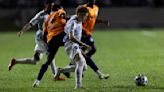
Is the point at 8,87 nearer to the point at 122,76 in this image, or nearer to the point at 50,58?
the point at 50,58

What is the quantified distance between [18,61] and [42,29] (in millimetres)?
1673

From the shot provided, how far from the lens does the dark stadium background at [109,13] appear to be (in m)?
55.8

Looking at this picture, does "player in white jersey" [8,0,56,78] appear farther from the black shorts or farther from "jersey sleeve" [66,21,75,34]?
"jersey sleeve" [66,21,75,34]

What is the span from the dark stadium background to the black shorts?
126 feet

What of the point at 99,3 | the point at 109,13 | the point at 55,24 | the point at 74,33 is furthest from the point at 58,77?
the point at 99,3

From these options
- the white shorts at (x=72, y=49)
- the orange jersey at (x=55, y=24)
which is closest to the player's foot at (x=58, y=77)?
the orange jersey at (x=55, y=24)

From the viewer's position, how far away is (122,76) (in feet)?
62.2

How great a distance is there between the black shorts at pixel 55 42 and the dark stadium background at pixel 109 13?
3840cm

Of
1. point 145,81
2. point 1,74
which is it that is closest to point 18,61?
point 1,74

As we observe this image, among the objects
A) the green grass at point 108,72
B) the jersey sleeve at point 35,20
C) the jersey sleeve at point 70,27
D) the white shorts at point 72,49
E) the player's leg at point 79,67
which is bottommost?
the green grass at point 108,72

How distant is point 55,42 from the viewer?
55.4 feet

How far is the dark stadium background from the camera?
183 ft

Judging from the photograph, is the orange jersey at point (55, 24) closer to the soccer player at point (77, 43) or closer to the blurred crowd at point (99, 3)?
the soccer player at point (77, 43)

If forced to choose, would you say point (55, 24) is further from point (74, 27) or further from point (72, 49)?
point (74, 27)
